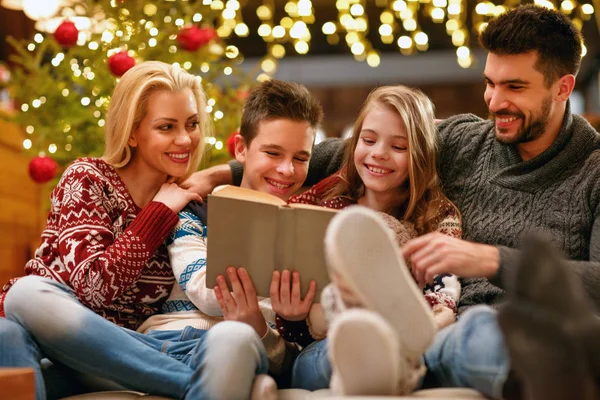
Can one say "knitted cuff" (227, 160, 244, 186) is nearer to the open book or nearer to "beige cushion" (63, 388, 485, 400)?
the open book

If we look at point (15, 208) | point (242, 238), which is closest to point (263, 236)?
point (242, 238)

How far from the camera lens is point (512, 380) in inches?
44.9

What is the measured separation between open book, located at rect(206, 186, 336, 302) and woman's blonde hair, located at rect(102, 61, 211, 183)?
453mm

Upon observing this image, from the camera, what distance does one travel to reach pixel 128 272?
165 cm

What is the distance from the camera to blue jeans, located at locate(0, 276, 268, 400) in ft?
4.84

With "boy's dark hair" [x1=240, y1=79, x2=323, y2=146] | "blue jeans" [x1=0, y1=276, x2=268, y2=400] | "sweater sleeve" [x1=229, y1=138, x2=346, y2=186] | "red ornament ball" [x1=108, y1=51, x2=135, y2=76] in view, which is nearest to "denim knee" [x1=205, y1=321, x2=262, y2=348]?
"blue jeans" [x1=0, y1=276, x2=268, y2=400]

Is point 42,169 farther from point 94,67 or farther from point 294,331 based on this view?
point 294,331

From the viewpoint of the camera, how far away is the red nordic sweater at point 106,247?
1.66 meters

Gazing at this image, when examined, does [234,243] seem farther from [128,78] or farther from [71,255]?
[128,78]

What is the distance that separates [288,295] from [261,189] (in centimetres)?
44

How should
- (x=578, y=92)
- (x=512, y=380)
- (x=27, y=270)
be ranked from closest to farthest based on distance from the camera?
(x=512, y=380) < (x=27, y=270) < (x=578, y=92)

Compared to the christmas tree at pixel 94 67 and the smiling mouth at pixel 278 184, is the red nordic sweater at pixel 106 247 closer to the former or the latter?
the smiling mouth at pixel 278 184

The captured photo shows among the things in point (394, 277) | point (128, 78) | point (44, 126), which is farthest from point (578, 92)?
point (394, 277)

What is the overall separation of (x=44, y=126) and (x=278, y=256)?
1.61m
